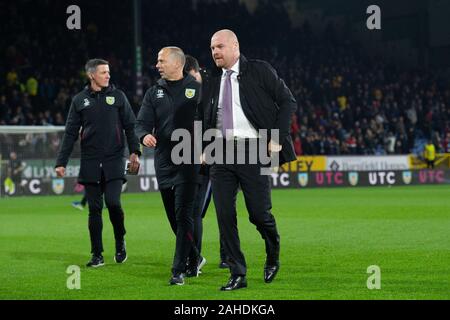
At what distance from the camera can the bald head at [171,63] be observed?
9.88 metres

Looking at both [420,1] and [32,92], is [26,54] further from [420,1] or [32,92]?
[420,1]

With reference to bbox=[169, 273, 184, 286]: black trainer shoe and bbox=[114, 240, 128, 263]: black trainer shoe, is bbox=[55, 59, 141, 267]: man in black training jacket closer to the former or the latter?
bbox=[114, 240, 128, 263]: black trainer shoe

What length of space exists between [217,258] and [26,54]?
28.2 m

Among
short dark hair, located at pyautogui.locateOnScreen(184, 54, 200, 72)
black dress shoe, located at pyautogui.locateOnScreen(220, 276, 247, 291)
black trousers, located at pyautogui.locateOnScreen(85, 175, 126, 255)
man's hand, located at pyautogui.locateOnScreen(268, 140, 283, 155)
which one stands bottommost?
black dress shoe, located at pyautogui.locateOnScreen(220, 276, 247, 291)

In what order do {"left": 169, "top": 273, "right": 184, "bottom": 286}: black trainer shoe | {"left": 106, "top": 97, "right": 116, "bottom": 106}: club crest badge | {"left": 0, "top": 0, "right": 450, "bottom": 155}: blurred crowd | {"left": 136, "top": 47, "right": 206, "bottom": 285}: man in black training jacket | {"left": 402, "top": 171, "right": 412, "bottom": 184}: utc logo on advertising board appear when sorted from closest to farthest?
{"left": 169, "top": 273, "right": 184, "bottom": 286}: black trainer shoe < {"left": 136, "top": 47, "right": 206, "bottom": 285}: man in black training jacket < {"left": 106, "top": 97, "right": 116, "bottom": 106}: club crest badge < {"left": 402, "top": 171, "right": 412, "bottom": 184}: utc logo on advertising board < {"left": 0, "top": 0, "right": 450, "bottom": 155}: blurred crowd

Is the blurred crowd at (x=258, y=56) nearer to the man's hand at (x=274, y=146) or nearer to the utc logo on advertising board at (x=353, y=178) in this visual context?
the utc logo on advertising board at (x=353, y=178)

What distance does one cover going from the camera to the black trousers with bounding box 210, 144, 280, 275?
9055mm

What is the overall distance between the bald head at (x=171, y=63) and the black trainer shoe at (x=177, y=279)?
80.0 inches

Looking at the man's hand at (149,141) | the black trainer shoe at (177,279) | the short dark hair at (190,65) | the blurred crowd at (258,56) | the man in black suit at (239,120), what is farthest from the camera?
the blurred crowd at (258,56)

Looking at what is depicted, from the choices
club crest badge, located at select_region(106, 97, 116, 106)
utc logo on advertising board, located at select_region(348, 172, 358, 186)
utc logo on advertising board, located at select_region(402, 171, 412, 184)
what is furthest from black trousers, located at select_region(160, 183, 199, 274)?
utc logo on advertising board, located at select_region(402, 171, 412, 184)

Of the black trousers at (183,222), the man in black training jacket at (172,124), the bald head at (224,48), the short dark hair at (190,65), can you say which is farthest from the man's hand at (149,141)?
the short dark hair at (190,65)

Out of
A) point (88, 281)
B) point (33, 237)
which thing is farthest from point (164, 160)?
point (33, 237)

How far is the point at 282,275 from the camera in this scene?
10.0 meters

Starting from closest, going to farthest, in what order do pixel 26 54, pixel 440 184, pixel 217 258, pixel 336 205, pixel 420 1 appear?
pixel 217 258 < pixel 336 205 < pixel 440 184 < pixel 26 54 < pixel 420 1
